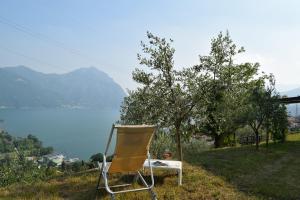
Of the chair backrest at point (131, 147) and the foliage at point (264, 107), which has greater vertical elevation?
the foliage at point (264, 107)

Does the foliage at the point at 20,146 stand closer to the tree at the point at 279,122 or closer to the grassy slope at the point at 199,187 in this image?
the tree at the point at 279,122

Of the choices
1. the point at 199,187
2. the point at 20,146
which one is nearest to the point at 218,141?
→ the point at 199,187

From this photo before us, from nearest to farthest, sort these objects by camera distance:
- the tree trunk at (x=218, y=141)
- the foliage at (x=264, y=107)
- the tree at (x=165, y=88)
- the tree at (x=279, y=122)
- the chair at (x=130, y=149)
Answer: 1. the chair at (x=130, y=149)
2. the tree at (x=165, y=88)
3. the foliage at (x=264, y=107)
4. the tree at (x=279, y=122)
5. the tree trunk at (x=218, y=141)

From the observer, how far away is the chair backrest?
4.74m

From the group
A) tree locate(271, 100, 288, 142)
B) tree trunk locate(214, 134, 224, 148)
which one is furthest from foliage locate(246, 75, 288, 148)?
tree trunk locate(214, 134, 224, 148)

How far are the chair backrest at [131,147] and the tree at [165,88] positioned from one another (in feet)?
9.09

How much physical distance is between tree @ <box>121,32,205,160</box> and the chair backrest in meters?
2.77

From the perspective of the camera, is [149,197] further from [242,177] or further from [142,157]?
[242,177]

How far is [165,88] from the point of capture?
784cm

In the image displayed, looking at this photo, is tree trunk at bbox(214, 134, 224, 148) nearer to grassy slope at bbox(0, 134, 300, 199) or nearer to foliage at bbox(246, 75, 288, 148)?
foliage at bbox(246, 75, 288, 148)

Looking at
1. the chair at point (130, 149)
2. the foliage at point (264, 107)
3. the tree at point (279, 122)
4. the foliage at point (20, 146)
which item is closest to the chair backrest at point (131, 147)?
the chair at point (130, 149)

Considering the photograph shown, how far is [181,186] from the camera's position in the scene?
6152mm

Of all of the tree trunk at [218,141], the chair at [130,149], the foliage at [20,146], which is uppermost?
the chair at [130,149]

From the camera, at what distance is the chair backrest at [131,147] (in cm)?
474
